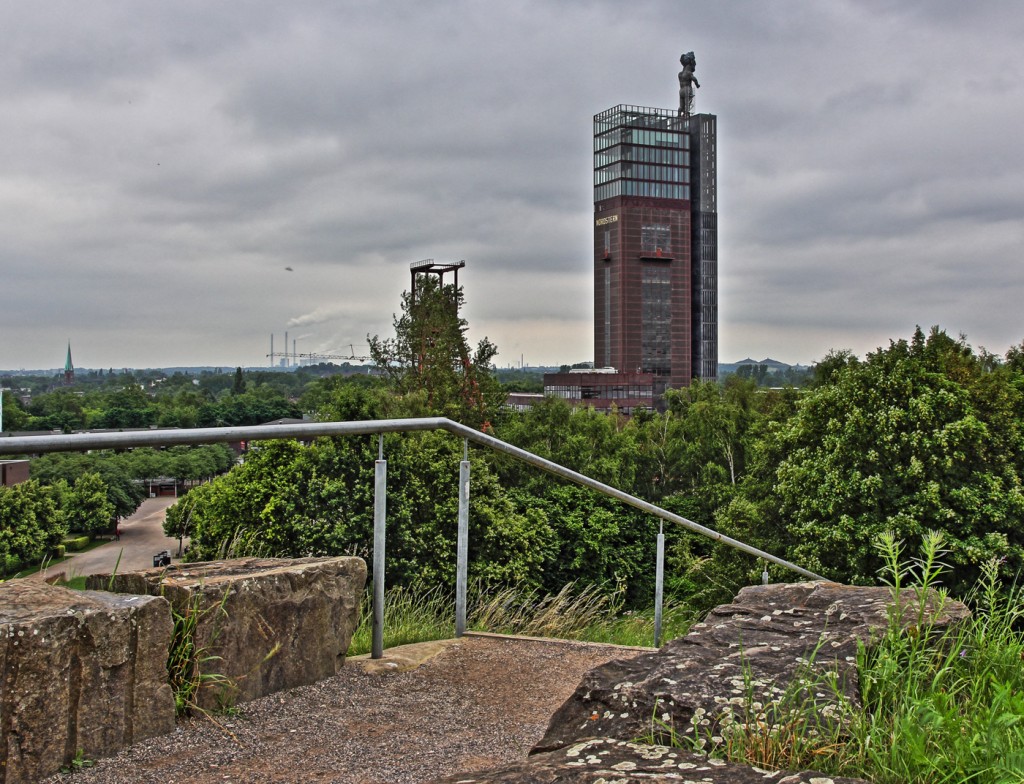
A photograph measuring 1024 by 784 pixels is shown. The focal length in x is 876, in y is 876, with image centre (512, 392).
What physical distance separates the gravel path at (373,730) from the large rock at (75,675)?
0.29 ft

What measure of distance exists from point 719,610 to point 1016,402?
61.8ft

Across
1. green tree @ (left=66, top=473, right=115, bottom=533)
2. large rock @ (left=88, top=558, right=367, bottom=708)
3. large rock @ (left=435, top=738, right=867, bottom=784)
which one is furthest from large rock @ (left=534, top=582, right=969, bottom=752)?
green tree @ (left=66, top=473, right=115, bottom=533)

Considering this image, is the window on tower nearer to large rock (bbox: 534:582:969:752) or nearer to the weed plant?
large rock (bbox: 534:582:969:752)

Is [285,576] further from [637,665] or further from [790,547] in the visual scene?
[790,547]

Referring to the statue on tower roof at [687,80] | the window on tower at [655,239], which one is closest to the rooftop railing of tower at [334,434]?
the window on tower at [655,239]

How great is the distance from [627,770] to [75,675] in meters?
A: 1.61

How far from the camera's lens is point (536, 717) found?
3.36 m

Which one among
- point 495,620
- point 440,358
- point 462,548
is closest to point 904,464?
point 495,620

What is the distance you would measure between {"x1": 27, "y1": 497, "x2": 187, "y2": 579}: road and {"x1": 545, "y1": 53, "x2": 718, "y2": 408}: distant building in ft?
337

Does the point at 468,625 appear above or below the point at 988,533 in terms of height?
above

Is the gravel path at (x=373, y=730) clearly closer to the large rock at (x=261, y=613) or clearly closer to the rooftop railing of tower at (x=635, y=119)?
the large rock at (x=261, y=613)

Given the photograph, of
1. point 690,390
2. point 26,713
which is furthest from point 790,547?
point 690,390

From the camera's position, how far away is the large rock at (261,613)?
3.00 metres

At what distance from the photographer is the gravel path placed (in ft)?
8.70
